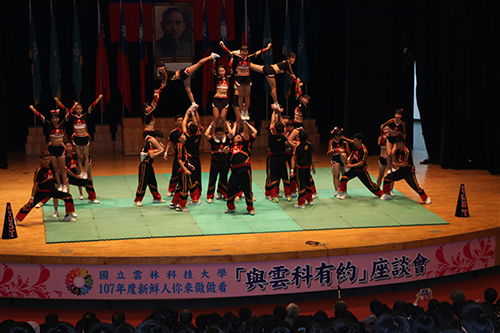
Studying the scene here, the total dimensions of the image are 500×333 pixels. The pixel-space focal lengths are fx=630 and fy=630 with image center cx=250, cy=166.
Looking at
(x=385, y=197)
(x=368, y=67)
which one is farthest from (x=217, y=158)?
(x=368, y=67)

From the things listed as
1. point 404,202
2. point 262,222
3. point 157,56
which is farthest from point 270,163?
point 157,56

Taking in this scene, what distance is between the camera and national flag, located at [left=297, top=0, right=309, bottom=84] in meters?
15.4

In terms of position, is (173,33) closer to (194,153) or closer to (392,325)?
(194,153)

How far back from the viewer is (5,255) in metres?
7.28

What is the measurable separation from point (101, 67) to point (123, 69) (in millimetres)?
524

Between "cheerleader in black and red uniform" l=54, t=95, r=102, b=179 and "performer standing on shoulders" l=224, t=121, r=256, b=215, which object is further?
"cheerleader in black and red uniform" l=54, t=95, r=102, b=179

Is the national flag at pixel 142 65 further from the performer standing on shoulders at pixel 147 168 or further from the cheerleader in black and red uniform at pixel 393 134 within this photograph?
the cheerleader in black and red uniform at pixel 393 134

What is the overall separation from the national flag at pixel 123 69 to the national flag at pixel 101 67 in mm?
307

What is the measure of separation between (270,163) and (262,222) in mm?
1351

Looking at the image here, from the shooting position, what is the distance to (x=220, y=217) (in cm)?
931

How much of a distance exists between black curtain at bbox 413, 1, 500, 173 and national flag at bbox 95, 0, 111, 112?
7105 millimetres

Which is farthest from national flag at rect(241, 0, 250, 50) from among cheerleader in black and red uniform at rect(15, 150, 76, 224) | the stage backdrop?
the stage backdrop

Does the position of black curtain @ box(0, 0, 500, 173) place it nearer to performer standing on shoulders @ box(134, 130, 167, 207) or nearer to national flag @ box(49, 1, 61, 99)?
national flag @ box(49, 1, 61, 99)

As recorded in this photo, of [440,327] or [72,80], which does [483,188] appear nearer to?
[440,327]
